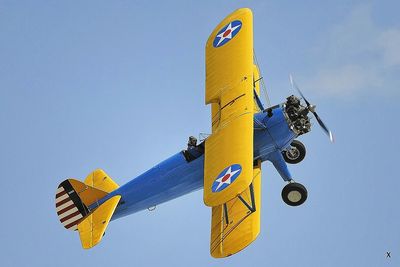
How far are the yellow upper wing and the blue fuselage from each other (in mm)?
1084

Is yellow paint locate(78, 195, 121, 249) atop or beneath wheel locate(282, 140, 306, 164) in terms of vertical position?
atop

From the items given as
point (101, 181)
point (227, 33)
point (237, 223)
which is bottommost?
point (237, 223)

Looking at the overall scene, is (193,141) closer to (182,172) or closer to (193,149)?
(193,149)

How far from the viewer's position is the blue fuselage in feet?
71.8

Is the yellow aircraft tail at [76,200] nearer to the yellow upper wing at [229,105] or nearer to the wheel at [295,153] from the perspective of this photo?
the yellow upper wing at [229,105]

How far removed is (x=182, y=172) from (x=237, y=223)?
8.48ft

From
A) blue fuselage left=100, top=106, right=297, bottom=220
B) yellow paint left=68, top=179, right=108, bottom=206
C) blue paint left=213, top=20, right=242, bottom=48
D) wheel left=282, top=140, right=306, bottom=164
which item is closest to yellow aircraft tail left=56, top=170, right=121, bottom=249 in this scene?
yellow paint left=68, top=179, right=108, bottom=206

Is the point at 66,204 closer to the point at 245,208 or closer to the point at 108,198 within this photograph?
the point at 108,198

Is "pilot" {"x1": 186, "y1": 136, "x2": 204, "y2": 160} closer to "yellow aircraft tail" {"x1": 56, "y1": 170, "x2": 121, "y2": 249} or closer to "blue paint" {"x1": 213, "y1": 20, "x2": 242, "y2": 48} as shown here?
"yellow aircraft tail" {"x1": 56, "y1": 170, "x2": 121, "y2": 249}

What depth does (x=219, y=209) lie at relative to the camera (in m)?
22.6

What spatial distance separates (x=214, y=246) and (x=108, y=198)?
15.6ft

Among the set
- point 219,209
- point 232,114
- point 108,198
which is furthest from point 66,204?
point 232,114

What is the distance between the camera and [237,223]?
21844 millimetres

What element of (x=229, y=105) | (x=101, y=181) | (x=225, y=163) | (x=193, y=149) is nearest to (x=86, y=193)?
(x=101, y=181)
